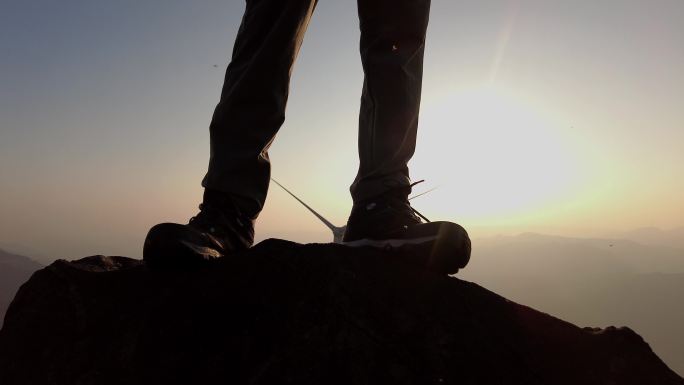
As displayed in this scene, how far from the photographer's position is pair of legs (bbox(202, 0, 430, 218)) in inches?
104

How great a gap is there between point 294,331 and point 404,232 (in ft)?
3.29

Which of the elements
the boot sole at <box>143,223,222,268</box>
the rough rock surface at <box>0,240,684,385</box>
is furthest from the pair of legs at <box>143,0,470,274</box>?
the rough rock surface at <box>0,240,684,385</box>

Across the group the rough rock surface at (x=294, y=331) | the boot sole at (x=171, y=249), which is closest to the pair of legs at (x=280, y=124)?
the boot sole at (x=171, y=249)

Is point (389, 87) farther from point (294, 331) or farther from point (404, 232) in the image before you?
point (294, 331)

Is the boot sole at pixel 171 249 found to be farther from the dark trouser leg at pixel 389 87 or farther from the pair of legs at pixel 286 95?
the dark trouser leg at pixel 389 87

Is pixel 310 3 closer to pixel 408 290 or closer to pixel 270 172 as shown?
pixel 270 172

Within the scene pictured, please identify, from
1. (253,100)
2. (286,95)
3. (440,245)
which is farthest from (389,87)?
(440,245)

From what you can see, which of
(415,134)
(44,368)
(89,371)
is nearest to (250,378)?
(89,371)

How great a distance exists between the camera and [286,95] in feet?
9.27

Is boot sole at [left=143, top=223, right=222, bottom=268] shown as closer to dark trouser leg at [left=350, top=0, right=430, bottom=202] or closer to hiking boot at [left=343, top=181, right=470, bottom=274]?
hiking boot at [left=343, top=181, right=470, bottom=274]

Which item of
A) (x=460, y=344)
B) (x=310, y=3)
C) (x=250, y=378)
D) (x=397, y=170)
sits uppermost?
(x=310, y=3)

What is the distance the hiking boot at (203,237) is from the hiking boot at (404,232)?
→ 677mm

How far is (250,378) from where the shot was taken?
68.7 inches

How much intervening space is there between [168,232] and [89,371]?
683 millimetres
